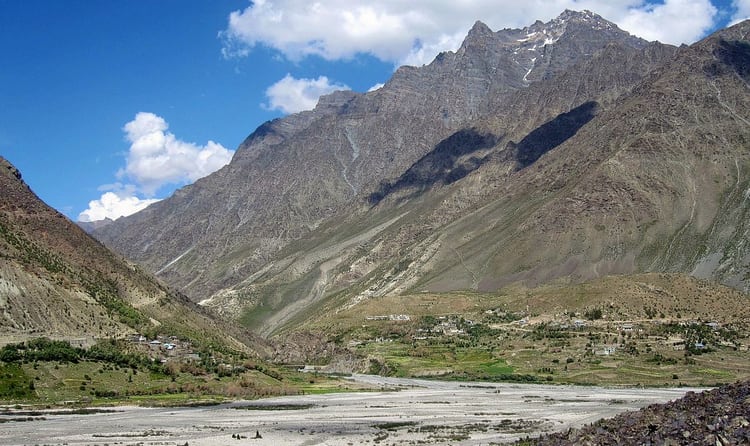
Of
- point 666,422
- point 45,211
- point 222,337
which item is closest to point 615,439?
point 666,422

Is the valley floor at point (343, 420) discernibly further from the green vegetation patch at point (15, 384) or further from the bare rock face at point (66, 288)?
the bare rock face at point (66, 288)

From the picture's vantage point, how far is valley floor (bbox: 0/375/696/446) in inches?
2035

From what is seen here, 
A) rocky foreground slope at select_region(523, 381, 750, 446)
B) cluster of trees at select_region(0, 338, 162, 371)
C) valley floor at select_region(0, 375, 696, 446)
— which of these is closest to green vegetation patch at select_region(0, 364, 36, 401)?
cluster of trees at select_region(0, 338, 162, 371)

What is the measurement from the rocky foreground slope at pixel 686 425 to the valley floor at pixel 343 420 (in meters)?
13.2

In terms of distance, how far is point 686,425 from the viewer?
3247 cm

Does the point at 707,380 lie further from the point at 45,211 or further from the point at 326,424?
the point at 45,211

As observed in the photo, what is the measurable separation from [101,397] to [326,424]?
1215 inches

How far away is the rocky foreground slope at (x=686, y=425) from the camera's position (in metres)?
29.7

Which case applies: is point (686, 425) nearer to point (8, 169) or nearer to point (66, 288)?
point (66, 288)

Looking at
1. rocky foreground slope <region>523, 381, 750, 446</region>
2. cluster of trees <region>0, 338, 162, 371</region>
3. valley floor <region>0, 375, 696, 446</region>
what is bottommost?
valley floor <region>0, 375, 696, 446</region>

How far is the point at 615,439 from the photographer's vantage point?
112 ft

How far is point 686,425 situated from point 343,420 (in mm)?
37891

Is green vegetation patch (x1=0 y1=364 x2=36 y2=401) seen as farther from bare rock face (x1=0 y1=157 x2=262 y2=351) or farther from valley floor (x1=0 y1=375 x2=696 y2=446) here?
bare rock face (x1=0 y1=157 x2=262 y2=351)

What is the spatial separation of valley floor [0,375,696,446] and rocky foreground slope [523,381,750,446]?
43.3 ft
